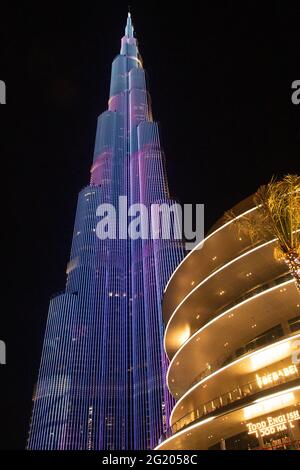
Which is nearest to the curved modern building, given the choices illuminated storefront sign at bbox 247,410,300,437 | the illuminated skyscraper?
illuminated storefront sign at bbox 247,410,300,437

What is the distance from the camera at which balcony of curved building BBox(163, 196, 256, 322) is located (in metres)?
32.6

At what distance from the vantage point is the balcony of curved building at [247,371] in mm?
24492

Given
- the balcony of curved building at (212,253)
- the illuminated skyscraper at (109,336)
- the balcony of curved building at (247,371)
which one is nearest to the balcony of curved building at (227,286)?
the balcony of curved building at (212,253)

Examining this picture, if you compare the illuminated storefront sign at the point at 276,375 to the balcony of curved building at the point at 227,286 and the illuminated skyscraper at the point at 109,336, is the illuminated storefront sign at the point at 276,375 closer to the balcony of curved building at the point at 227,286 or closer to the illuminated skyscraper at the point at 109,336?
the balcony of curved building at the point at 227,286

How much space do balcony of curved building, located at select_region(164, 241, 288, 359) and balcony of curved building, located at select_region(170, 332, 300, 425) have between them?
187 inches

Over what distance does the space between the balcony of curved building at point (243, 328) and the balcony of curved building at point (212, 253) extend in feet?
20.4

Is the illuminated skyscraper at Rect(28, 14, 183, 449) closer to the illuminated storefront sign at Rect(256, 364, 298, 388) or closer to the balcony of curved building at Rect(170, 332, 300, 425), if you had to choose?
the balcony of curved building at Rect(170, 332, 300, 425)

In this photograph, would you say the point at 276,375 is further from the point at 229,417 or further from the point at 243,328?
the point at 243,328

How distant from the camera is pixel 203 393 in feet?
100

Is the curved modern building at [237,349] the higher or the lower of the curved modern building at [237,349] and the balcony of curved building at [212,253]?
the lower

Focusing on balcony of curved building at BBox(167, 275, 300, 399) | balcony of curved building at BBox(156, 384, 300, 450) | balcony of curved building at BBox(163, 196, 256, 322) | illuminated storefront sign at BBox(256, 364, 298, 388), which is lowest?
balcony of curved building at BBox(156, 384, 300, 450)

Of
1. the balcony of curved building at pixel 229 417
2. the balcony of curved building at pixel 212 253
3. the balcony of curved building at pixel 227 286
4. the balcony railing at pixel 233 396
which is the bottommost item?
the balcony of curved building at pixel 229 417

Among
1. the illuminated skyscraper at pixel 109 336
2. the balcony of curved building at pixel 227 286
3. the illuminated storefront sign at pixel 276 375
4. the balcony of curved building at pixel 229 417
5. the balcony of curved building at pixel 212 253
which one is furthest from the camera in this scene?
the illuminated skyscraper at pixel 109 336
